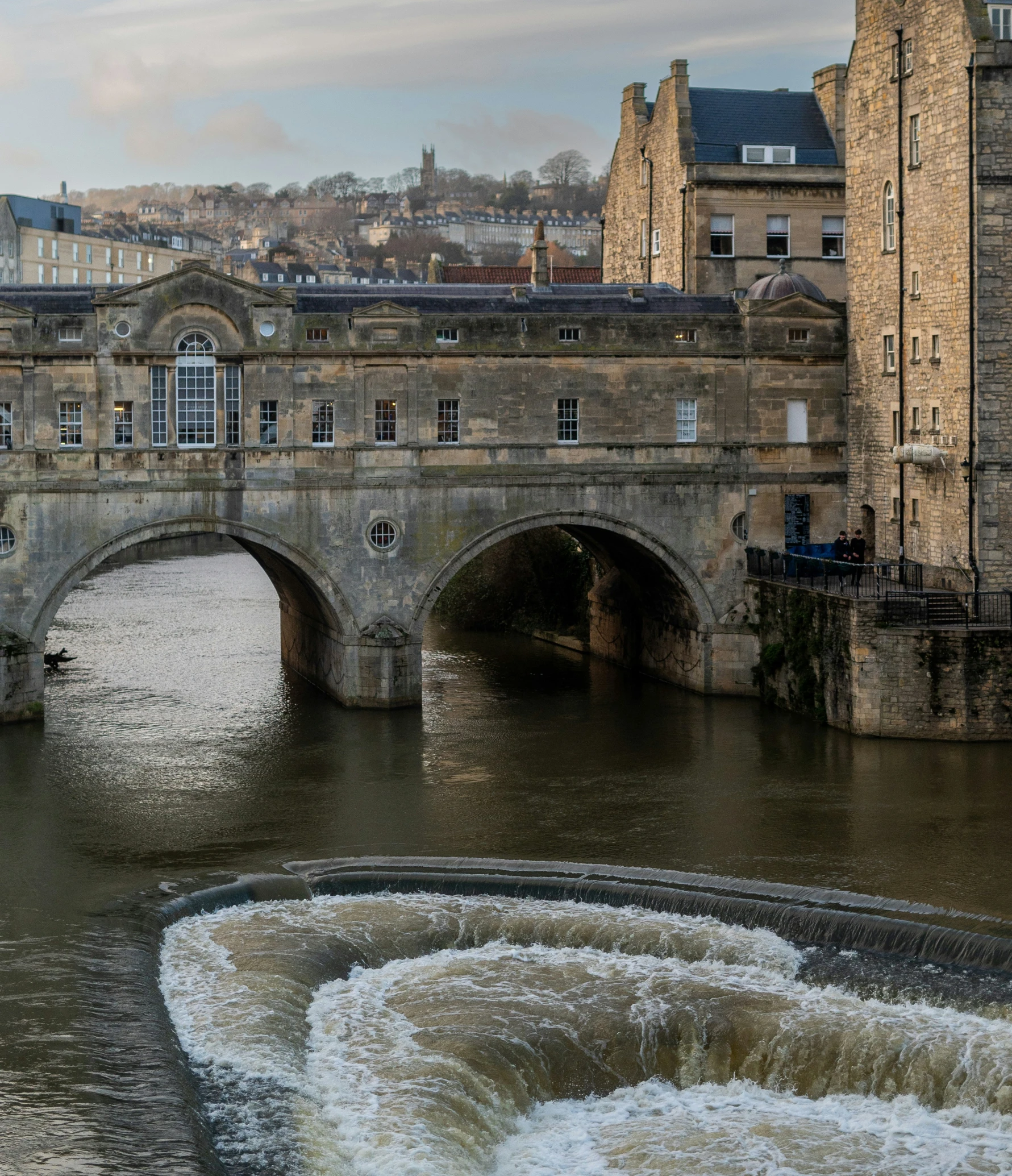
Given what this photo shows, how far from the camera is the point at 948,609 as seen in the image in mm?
36656

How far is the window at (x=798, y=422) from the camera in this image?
140 feet

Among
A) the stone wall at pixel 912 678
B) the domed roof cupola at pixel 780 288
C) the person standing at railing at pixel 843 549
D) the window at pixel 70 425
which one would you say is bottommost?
the stone wall at pixel 912 678

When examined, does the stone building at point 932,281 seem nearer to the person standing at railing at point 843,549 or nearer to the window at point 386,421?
the person standing at railing at point 843,549

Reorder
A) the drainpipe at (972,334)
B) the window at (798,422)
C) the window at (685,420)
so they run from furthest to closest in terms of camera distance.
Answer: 1. the window at (798,422)
2. the window at (685,420)
3. the drainpipe at (972,334)

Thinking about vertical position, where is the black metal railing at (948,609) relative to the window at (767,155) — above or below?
below

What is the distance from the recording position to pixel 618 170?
5838 cm

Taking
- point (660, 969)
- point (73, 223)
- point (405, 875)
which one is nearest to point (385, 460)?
point (405, 875)

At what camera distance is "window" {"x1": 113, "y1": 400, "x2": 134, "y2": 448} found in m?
38.8

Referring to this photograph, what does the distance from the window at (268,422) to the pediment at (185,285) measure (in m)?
2.36

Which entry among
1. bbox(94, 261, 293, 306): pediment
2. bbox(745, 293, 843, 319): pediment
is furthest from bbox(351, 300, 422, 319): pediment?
bbox(745, 293, 843, 319): pediment

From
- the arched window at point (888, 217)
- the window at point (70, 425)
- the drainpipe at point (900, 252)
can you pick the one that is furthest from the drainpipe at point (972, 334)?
the window at point (70, 425)

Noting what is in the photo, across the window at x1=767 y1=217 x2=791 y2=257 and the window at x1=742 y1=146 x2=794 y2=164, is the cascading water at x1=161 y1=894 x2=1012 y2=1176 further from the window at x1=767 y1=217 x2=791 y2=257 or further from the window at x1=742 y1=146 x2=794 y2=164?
the window at x1=742 y1=146 x2=794 y2=164

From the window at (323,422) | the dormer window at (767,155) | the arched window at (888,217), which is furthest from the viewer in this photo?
the dormer window at (767,155)

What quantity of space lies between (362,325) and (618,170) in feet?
71.4
